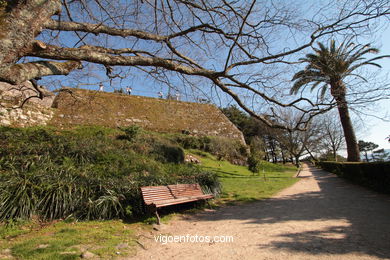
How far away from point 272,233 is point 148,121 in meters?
15.8

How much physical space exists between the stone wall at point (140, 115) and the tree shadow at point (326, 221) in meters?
10.5

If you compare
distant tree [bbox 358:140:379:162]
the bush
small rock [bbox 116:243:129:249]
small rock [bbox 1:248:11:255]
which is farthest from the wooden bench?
distant tree [bbox 358:140:379:162]

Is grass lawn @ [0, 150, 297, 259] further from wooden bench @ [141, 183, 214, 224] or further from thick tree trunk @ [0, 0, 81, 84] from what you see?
thick tree trunk @ [0, 0, 81, 84]

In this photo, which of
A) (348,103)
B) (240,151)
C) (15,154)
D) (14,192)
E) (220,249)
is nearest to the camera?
(220,249)

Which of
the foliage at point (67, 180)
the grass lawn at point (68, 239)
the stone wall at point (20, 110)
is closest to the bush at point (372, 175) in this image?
the foliage at point (67, 180)

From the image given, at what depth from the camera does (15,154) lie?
6527 mm

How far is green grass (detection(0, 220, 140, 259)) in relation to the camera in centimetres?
283

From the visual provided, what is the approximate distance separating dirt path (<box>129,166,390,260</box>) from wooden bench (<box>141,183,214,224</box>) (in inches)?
17.5

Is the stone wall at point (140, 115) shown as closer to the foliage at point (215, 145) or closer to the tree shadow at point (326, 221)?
the foliage at point (215, 145)

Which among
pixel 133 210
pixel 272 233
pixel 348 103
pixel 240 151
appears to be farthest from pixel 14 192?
pixel 240 151

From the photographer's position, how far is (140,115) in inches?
728

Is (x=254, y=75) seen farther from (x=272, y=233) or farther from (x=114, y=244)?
(x=114, y=244)

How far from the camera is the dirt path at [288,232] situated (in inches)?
116

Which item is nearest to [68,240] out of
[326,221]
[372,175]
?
[326,221]
